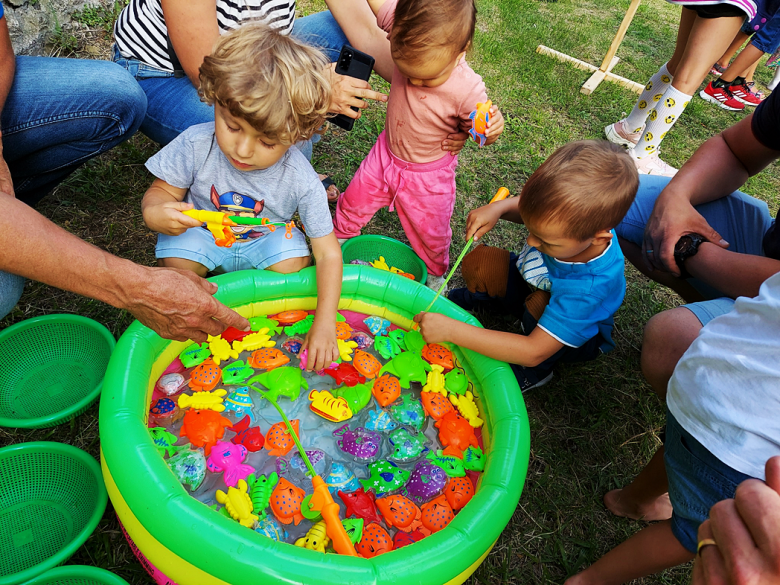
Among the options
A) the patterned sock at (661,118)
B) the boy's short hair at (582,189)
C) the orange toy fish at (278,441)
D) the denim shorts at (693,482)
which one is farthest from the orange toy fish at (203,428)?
the patterned sock at (661,118)

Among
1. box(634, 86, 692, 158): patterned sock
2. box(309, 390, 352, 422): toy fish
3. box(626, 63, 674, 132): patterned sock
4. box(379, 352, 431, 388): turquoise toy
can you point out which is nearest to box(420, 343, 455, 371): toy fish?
box(379, 352, 431, 388): turquoise toy

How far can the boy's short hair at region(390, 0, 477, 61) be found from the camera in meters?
1.60

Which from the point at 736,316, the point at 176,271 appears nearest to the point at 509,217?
the point at 736,316

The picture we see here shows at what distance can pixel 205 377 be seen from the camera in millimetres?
1577

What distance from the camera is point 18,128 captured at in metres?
1.53

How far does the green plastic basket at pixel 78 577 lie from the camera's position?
3.64 feet

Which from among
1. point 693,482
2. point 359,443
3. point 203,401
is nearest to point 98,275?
point 203,401

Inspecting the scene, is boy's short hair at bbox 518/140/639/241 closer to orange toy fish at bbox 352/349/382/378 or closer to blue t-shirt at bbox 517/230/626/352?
blue t-shirt at bbox 517/230/626/352

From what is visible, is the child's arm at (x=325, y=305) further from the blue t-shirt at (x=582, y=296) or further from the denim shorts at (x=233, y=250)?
the blue t-shirt at (x=582, y=296)

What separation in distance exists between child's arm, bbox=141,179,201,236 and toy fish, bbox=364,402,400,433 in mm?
791

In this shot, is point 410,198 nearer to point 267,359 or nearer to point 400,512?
point 267,359

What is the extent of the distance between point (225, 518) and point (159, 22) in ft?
5.36

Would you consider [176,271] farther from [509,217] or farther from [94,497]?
[509,217]

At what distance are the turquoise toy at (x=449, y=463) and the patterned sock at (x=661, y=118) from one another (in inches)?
86.4
